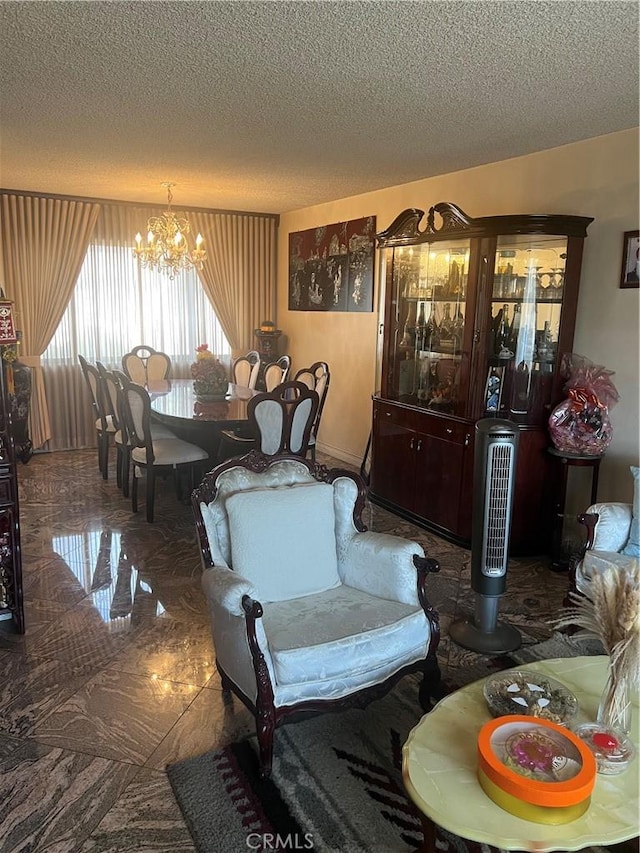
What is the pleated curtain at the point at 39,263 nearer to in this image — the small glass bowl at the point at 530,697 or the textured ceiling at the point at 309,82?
the textured ceiling at the point at 309,82

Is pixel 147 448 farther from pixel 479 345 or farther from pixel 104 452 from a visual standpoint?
pixel 479 345

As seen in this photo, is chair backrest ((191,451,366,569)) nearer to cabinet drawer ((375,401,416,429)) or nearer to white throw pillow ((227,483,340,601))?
white throw pillow ((227,483,340,601))

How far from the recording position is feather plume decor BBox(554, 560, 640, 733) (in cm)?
172

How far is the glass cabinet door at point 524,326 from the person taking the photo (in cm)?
396

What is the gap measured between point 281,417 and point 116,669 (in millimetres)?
2113

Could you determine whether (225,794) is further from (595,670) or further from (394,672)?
(595,670)

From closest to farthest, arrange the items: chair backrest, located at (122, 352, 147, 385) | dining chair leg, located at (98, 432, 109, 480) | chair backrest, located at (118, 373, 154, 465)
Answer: chair backrest, located at (118, 373, 154, 465), dining chair leg, located at (98, 432, 109, 480), chair backrest, located at (122, 352, 147, 385)

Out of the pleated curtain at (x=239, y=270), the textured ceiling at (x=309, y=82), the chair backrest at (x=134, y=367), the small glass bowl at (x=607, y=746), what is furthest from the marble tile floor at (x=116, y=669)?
the pleated curtain at (x=239, y=270)

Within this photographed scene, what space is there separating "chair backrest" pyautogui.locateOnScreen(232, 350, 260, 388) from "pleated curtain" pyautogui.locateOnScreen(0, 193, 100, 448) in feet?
6.11

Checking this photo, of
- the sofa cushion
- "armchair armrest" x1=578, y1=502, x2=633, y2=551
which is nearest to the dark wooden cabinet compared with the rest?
"armchair armrest" x1=578, y1=502, x2=633, y2=551

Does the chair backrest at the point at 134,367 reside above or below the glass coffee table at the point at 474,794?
above

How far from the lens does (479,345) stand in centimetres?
409

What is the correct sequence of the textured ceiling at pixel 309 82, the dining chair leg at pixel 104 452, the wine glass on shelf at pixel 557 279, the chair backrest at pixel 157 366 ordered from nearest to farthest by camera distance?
1. the textured ceiling at pixel 309 82
2. the wine glass on shelf at pixel 557 279
3. the dining chair leg at pixel 104 452
4. the chair backrest at pixel 157 366

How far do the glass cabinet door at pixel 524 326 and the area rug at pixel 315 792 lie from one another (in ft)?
7.15
